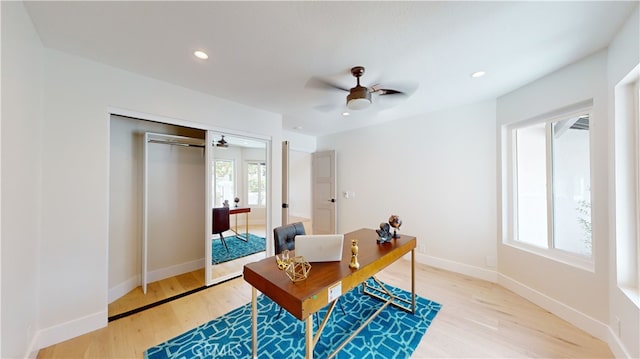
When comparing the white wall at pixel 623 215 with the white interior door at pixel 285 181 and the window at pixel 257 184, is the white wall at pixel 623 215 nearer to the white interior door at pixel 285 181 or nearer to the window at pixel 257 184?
the white interior door at pixel 285 181

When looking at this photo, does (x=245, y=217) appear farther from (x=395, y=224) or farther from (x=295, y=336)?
(x=395, y=224)

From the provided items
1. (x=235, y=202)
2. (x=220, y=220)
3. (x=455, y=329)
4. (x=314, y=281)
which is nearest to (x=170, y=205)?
(x=220, y=220)

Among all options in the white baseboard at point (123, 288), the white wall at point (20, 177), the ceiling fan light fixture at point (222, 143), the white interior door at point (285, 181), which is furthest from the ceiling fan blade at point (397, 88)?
the white baseboard at point (123, 288)

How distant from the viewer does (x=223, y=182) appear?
125 inches

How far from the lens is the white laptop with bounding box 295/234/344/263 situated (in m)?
1.54

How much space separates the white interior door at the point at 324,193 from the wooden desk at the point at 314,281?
2787mm

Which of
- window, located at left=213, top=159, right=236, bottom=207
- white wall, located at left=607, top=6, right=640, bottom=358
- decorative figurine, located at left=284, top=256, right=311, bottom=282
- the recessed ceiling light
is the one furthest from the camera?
window, located at left=213, top=159, right=236, bottom=207

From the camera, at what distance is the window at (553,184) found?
7.09 ft

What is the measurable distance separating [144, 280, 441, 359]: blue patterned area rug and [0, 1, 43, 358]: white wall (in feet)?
2.77

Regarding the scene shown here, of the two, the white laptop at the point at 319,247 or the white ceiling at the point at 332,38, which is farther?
the white laptop at the point at 319,247

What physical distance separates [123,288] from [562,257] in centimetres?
483

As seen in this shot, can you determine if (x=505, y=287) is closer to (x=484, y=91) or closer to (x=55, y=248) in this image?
(x=484, y=91)

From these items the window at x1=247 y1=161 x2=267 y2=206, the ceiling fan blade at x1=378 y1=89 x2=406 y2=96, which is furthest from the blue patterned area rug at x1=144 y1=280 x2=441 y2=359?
the ceiling fan blade at x1=378 y1=89 x2=406 y2=96

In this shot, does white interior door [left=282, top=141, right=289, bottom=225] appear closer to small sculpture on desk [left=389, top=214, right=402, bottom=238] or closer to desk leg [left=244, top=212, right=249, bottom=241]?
desk leg [left=244, top=212, right=249, bottom=241]
